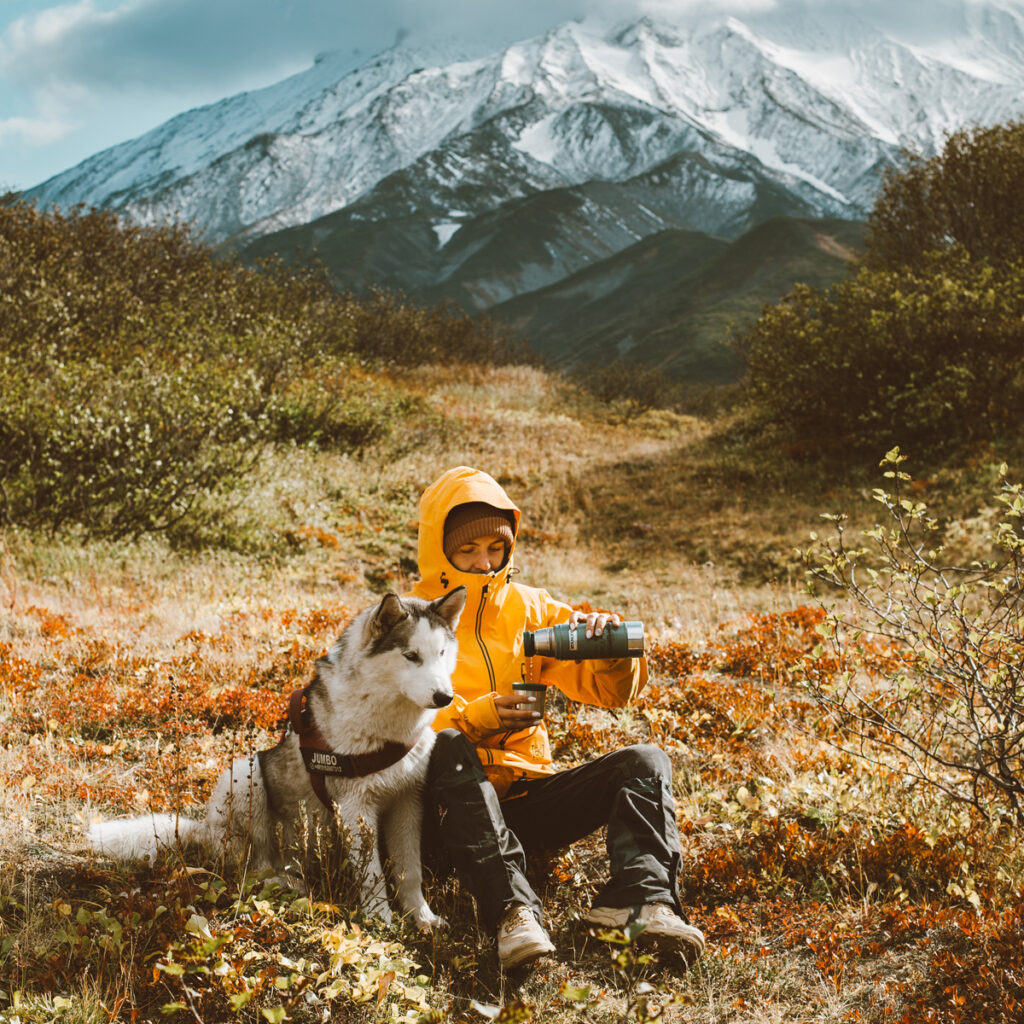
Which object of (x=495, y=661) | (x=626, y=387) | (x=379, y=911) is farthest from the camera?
(x=626, y=387)

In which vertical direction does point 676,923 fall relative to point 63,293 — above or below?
below

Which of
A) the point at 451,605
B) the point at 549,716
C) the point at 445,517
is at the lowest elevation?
the point at 549,716

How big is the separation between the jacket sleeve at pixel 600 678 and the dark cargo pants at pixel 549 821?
272 millimetres

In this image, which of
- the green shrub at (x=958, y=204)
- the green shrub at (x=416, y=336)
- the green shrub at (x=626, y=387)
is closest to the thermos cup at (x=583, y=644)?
the green shrub at (x=958, y=204)

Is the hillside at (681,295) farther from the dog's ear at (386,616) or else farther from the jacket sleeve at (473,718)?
the dog's ear at (386,616)

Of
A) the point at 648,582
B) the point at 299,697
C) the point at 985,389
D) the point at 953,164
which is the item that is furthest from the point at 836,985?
the point at 953,164

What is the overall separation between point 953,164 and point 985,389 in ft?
33.3

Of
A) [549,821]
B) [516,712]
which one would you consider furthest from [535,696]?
[549,821]

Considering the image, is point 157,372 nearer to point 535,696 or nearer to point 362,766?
point 362,766

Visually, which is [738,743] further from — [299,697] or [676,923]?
[299,697]

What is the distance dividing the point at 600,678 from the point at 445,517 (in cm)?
114

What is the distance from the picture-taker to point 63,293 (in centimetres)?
1399

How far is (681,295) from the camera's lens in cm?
9319

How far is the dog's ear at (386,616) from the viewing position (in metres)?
3.12
